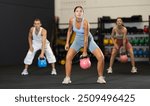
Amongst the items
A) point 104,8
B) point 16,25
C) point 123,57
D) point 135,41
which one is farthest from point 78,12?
point 104,8

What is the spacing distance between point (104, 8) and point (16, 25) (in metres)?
3.39

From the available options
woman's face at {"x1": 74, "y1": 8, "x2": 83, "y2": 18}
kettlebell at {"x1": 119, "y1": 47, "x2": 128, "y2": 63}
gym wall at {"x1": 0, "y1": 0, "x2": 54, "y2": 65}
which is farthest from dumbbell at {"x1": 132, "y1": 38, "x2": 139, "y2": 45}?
woman's face at {"x1": 74, "y1": 8, "x2": 83, "y2": 18}

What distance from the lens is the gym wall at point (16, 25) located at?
10.2 m

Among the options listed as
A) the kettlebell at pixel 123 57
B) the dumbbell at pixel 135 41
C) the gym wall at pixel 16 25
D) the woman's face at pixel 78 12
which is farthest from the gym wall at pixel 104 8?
the woman's face at pixel 78 12

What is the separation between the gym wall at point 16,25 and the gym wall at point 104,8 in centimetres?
113

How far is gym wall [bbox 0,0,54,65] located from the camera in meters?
10.2

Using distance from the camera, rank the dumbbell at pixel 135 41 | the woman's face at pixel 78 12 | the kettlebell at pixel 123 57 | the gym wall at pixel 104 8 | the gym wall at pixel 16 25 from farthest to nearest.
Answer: the gym wall at pixel 104 8 < the dumbbell at pixel 135 41 < the gym wall at pixel 16 25 < the kettlebell at pixel 123 57 < the woman's face at pixel 78 12

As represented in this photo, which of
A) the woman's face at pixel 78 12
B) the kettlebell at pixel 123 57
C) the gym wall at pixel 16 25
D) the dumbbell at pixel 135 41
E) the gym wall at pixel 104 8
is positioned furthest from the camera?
the gym wall at pixel 104 8

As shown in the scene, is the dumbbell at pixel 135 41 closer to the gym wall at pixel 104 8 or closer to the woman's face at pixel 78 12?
the gym wall at pixel 104 8

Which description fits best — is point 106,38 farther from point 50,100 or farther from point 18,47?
point 50,100

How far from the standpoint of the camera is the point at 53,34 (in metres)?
12.3

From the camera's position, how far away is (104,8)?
40.0ft

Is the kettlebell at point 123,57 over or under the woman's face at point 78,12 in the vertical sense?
under

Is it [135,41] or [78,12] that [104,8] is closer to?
[135,41]
